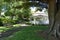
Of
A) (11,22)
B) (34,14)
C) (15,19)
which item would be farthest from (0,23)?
(34,14)

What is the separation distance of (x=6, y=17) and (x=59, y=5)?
22.8 m

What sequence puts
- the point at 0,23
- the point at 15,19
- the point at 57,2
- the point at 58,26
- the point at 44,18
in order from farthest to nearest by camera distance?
the point at 44,18 → the point at 15,19 → the point at 0,23 → the point at 57,2 → the point at 58,26

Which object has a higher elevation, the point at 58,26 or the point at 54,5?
the point at 54,5


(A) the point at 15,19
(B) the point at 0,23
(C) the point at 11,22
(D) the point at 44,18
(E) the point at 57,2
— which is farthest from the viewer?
(D) the point at 44,18

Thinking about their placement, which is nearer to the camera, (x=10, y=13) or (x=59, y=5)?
(x=59, y=5)

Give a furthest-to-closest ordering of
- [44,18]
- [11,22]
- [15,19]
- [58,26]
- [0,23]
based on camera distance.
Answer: [44,18]
[15,19]
[11,22]
[0,23]
[58,26]

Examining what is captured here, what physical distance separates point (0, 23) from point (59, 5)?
19.0 m

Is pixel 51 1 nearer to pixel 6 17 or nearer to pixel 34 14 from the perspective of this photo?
pixel 6 17

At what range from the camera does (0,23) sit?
3052 cm

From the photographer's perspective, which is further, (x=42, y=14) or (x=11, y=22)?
(x=42, y=14)

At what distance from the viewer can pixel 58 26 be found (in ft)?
39.7

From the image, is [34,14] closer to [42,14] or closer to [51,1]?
[42,14]

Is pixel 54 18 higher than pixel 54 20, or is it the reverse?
pixel 54 18

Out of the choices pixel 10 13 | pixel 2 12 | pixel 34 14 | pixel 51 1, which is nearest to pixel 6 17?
pixel 10 13
